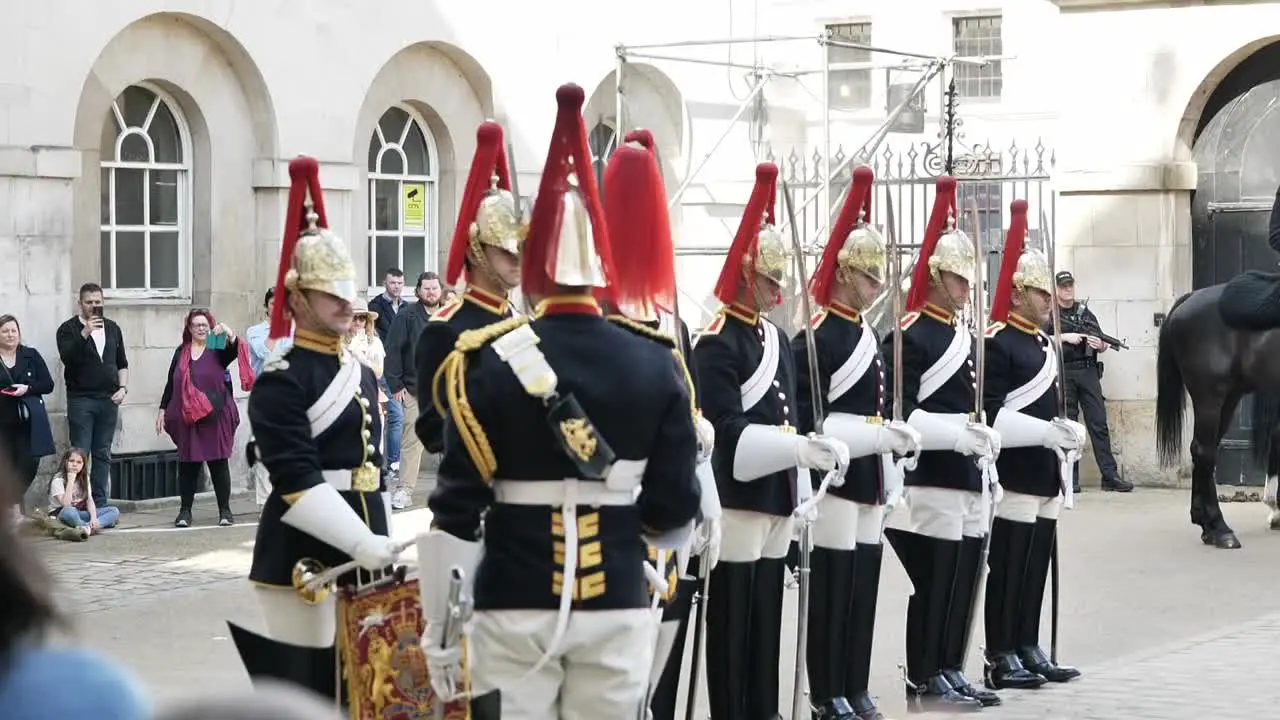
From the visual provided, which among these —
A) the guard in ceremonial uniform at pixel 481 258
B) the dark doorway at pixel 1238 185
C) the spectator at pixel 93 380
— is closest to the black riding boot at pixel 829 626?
the guard in ceremonial uniform at pixel 481 258

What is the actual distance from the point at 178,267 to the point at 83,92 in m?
1.62

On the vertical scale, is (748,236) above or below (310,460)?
above

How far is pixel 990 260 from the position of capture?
61.5 ft

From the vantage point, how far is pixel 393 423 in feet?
48.5

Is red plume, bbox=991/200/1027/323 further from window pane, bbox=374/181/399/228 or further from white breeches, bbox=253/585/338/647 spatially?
window pane, bbox=374/181/399/228

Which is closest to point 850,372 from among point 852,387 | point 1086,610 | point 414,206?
point 852,387

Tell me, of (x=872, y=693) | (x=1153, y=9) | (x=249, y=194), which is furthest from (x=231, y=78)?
(x=872, y=693)

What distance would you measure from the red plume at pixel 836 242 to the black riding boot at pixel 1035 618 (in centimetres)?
169

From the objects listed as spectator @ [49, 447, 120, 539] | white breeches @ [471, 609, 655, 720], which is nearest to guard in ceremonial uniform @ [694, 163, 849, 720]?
white breeches @ [471, 609, 655, 720]

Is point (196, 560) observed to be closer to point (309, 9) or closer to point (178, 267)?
point (178, 267)

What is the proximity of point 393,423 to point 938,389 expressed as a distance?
747 centimetres

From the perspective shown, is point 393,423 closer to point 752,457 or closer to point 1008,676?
point 1008,676

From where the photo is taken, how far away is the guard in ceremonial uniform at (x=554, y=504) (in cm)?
468

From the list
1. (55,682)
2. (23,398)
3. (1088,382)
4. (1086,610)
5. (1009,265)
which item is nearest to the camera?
(55,682)
